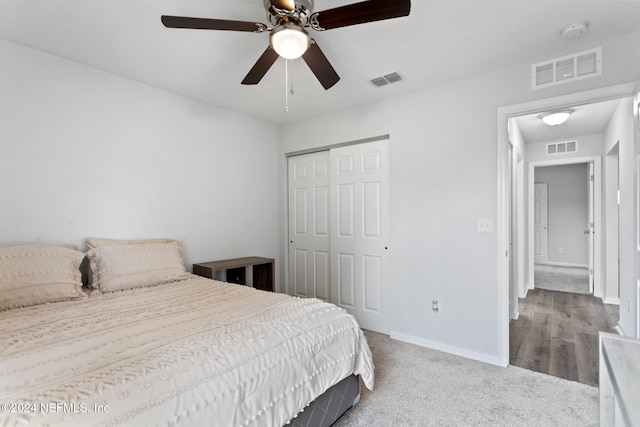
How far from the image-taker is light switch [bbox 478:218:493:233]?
8.49 ft

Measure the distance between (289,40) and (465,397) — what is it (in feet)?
8.29

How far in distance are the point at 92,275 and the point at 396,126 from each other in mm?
2954

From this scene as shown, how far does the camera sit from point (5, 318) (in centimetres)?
159

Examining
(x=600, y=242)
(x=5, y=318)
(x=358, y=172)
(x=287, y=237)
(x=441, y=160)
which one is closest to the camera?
(x=5, y=318)

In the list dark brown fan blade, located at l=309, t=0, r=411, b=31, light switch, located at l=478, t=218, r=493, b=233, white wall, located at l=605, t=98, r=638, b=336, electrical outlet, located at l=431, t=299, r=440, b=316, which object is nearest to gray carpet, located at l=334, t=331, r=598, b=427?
electrical outlet, located at l=431, t=299, r=440, b=316

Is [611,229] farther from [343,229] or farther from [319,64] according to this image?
[319,64]

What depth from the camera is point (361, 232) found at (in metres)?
3.46

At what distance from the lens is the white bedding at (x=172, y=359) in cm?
93

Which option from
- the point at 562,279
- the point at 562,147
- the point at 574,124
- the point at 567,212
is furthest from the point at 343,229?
the point at 567,212

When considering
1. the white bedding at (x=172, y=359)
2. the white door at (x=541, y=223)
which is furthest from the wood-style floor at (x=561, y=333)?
the white door at (x=541, y=223)

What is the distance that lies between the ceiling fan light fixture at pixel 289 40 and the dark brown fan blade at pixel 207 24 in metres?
0.08

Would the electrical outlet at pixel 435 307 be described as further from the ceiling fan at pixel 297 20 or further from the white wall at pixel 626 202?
the ceiling fan at pixel 297 20

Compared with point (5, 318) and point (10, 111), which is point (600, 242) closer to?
point (5, 318)

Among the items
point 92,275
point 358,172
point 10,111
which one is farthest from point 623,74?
point 10,111
